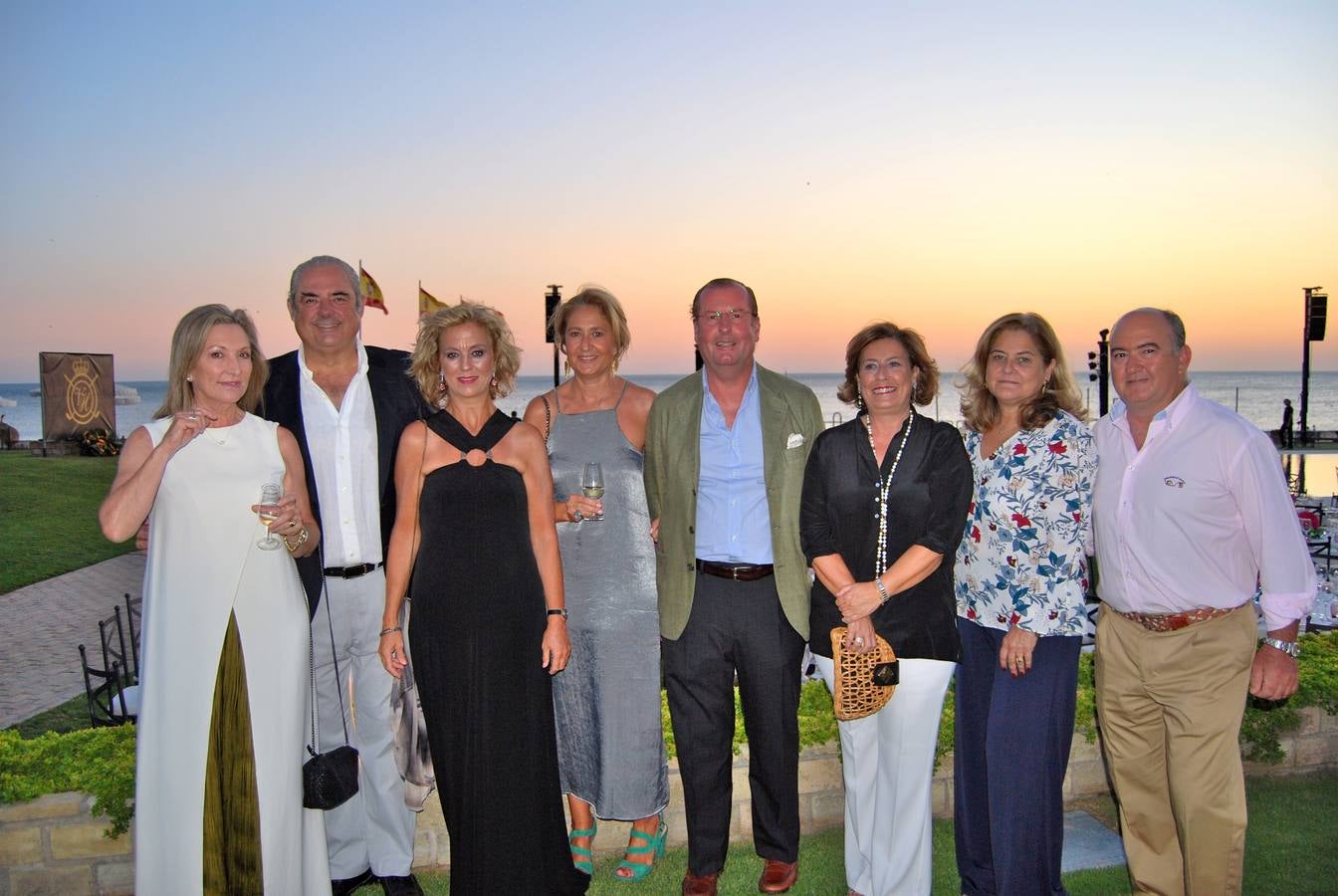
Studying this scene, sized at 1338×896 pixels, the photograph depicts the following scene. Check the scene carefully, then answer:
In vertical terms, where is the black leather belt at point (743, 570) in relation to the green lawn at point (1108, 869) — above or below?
above

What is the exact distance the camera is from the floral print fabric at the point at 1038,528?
3457 millimetres

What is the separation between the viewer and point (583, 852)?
169 inches

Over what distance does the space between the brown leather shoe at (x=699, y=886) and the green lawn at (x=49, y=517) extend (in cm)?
1560

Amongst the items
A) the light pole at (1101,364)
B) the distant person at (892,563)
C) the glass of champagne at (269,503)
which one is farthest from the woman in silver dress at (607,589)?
the light pole at (1101,364)

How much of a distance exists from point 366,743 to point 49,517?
22.9 metres

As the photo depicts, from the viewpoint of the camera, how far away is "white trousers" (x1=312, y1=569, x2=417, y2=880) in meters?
4.09

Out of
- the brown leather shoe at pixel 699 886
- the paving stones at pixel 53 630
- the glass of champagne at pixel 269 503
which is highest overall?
the glass of champagne at pixel 269 503

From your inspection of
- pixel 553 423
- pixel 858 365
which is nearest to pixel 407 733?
pixel 553 423

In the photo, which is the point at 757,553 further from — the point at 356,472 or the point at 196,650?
the point at 196,650

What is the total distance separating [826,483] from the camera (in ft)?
12.3

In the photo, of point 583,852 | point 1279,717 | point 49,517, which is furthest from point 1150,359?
point 49,517

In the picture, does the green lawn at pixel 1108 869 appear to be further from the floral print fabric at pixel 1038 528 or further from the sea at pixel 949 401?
the sea at pixel 949 401

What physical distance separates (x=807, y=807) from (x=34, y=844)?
3.73m

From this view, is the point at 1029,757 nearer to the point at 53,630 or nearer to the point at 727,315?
the point at 727,315
